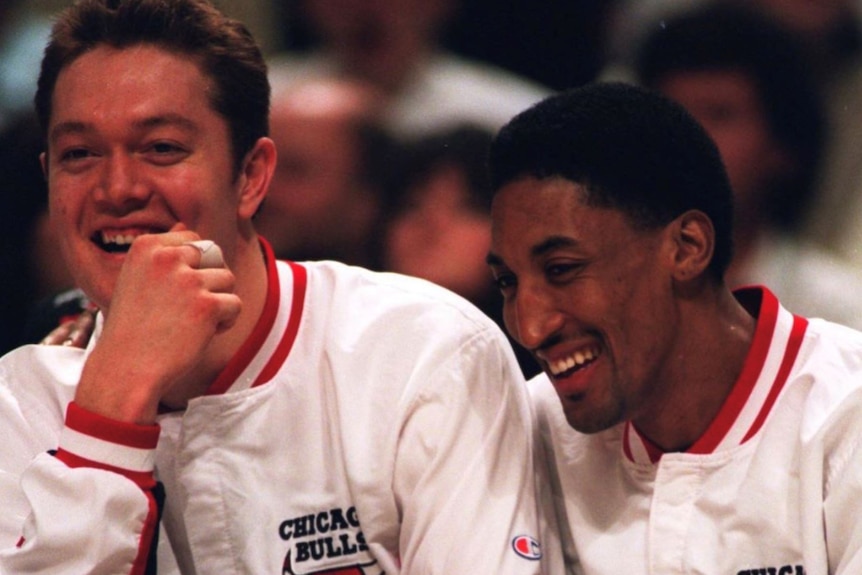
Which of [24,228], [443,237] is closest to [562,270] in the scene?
[443,237]

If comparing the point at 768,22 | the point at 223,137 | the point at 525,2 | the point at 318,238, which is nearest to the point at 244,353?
the point at 223,137

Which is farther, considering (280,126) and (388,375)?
(280,126)

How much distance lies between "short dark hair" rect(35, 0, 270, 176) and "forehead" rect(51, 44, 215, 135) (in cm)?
1

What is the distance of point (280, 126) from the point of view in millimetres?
2713

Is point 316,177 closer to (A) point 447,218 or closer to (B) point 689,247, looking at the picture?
(A) point 447,218

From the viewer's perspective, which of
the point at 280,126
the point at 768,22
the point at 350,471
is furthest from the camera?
the point at 280,126

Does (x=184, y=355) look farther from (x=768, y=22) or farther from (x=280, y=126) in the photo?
(x=768, y=22)

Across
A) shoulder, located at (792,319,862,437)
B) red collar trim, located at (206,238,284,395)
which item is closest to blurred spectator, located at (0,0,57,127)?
red collar trim, located at (206,238,284,395)

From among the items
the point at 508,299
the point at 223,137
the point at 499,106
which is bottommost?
the point at 508,299

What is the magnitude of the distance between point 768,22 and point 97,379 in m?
1.52

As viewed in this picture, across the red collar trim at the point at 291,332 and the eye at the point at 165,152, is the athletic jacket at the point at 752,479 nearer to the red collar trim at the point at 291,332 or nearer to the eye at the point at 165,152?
the red collar trim at the point at 291,332

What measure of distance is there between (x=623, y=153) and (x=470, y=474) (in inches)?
17.3

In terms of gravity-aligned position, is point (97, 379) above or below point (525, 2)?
below

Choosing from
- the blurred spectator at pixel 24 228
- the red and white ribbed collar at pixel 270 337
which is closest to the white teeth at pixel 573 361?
the red and white ribbed collar at pixel 270 337
